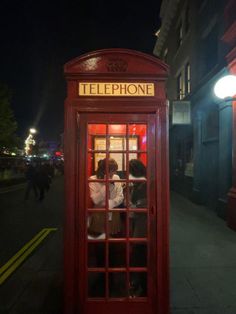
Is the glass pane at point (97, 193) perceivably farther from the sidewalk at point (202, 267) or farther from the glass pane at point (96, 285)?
the sidewalk at point (202, 267)

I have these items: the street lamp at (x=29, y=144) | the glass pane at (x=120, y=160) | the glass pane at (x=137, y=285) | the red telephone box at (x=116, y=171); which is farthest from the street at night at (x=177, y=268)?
the street lamp at (x=29, y=144)

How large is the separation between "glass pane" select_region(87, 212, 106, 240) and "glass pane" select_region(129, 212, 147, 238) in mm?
329

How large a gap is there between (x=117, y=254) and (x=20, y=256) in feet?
11.5

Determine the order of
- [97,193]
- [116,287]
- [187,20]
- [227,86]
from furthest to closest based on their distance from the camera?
[187,20], [227,86], [116,287], [97,193]

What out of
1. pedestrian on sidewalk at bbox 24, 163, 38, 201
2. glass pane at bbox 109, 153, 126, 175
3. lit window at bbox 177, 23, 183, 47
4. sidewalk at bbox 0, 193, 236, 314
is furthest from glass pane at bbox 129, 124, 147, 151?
lit window at bbox 177, 23, 183, 47

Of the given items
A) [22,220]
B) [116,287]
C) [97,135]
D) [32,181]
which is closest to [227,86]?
[97,135]

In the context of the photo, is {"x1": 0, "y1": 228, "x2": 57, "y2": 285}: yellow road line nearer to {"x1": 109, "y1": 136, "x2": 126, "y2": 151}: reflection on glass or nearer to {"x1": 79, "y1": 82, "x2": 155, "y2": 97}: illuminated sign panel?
{"x1": 109, "y1": 136, "x2": 126, "y2": 151}: reflection on glass

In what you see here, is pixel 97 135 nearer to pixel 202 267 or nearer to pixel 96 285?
pixel 96 285

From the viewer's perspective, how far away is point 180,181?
719 inches

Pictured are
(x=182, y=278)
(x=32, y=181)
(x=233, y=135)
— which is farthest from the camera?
(x=32, y=181)

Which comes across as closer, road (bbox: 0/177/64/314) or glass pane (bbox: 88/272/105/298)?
glass pane (bbox: 88/272/105/298)

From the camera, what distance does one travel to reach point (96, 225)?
3.86 m

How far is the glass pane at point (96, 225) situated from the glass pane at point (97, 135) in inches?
29.8

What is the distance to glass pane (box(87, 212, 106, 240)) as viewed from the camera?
3.85 meters
